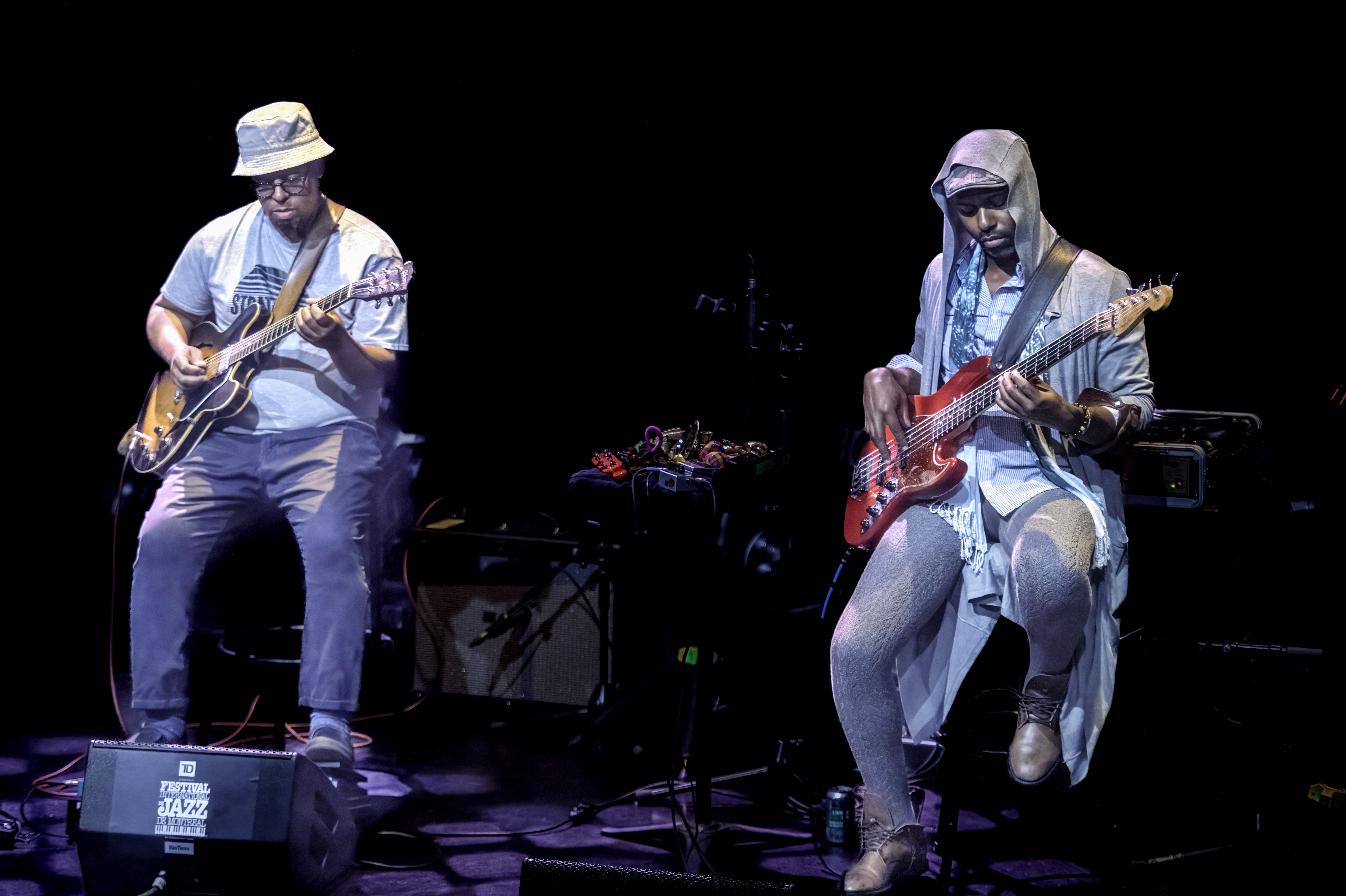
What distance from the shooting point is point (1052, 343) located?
271cm

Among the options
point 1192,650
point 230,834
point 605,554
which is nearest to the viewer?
point 230,834

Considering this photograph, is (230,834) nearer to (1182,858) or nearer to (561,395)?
(1182,858)

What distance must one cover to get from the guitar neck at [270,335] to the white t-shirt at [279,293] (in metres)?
0.05

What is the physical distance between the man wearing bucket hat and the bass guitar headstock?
2171 mm

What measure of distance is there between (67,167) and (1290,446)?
15.8ft

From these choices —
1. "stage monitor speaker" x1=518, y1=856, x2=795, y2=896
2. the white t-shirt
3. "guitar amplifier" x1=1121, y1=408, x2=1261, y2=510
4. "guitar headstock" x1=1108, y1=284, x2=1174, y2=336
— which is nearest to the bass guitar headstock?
"guitar headstock" x1=1108, y1=284, x2=1174, y2=336

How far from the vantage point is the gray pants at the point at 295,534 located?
134 inches

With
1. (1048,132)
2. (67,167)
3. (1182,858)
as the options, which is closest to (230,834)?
(1182,858)

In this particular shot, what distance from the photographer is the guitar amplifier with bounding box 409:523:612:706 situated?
466 centimetres

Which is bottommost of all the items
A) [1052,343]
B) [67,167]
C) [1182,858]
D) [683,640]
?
[1182,858]

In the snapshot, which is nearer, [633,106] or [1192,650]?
[1192,650]

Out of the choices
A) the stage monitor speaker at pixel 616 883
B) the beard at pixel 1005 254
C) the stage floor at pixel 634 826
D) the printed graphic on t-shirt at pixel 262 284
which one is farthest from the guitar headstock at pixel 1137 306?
the printed graphic on t-shirt at pixel 262 284

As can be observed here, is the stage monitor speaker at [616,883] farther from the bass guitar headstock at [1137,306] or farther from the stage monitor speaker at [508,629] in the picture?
the stage monitor speaker at [508,629]

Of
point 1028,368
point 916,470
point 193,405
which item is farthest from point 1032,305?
point 193,405
